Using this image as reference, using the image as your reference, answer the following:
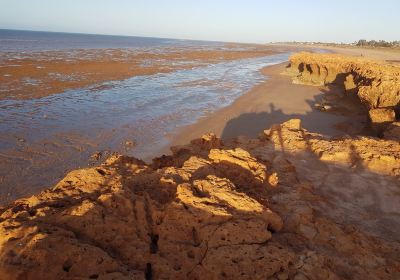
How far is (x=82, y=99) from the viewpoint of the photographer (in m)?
16.1

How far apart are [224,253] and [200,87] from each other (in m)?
18.7

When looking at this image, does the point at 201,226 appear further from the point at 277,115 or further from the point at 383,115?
the point at 277,115

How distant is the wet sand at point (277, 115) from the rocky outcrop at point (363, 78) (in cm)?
99

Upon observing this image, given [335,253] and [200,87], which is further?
[200,87]

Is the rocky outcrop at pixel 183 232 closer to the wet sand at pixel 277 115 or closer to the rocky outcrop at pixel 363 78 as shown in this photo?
the wet sand at pixel 277 115

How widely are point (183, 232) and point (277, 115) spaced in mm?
11991

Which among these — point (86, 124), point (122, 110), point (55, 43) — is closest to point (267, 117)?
point (122, 110)

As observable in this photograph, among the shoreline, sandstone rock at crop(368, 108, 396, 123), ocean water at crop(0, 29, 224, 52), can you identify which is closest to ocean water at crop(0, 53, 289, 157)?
the shoreline

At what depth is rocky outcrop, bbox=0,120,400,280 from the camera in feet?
9.77

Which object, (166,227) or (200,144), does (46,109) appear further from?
(166,227)

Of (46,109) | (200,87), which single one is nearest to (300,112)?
(200,87)

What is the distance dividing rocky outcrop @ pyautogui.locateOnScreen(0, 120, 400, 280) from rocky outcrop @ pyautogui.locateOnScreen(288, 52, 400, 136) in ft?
23.9

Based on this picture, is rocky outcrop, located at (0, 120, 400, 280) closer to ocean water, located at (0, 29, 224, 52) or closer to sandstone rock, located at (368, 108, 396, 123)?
sandstone rock, located at (368, 108, 396, 123)

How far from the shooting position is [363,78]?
15312mm
